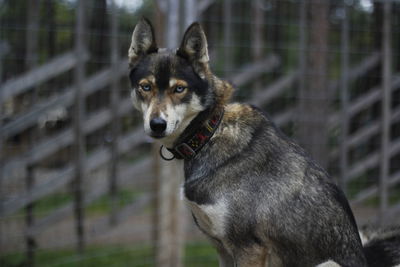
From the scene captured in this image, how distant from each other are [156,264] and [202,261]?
547 mm

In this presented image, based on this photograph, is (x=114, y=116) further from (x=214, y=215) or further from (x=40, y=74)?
(x=214, y=215)

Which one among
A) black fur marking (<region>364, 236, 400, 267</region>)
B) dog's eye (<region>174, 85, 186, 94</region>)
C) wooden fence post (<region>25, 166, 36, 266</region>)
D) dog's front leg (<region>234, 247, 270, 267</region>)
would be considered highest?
dog's eye (<region>174, 85, 186, 94</region>)

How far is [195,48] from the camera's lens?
8.84 feet

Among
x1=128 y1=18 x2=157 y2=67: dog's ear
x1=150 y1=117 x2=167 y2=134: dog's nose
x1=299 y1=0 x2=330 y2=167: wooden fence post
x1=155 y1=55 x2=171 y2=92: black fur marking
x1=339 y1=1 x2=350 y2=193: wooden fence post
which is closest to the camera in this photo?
x1=150 y1=117 x2=167 y2=134: dog's nose

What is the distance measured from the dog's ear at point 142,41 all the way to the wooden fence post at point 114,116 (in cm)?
190

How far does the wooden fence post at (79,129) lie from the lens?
4.64 metres

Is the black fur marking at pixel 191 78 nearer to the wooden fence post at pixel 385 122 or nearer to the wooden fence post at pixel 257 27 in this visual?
the wooden fence post at pixel 257 27

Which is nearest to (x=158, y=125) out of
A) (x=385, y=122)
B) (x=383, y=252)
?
(x=383, y=252)

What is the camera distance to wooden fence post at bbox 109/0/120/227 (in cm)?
463

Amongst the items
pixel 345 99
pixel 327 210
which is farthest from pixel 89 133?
pixel 327 210

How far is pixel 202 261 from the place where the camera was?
16.9 feet

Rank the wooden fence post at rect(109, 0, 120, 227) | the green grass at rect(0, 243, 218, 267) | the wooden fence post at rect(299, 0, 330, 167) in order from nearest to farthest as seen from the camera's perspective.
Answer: the wooden fence post at rect(109, 0, 120, 227) → the green grass at rect(0, 243, 218, 267) → the wooden fence post at rect(299, 0, 330, 167)

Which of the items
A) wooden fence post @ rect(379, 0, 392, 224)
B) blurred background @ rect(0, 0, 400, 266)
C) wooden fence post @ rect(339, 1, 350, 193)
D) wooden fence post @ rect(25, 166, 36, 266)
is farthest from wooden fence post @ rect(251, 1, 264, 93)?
wooden fence post @ rect(25, 166, 36, 266)

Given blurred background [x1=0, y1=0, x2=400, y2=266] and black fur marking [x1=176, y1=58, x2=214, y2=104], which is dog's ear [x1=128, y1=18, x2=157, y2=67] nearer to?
black fur marking [x1=176, y1=58, x2=214, y2=104]
